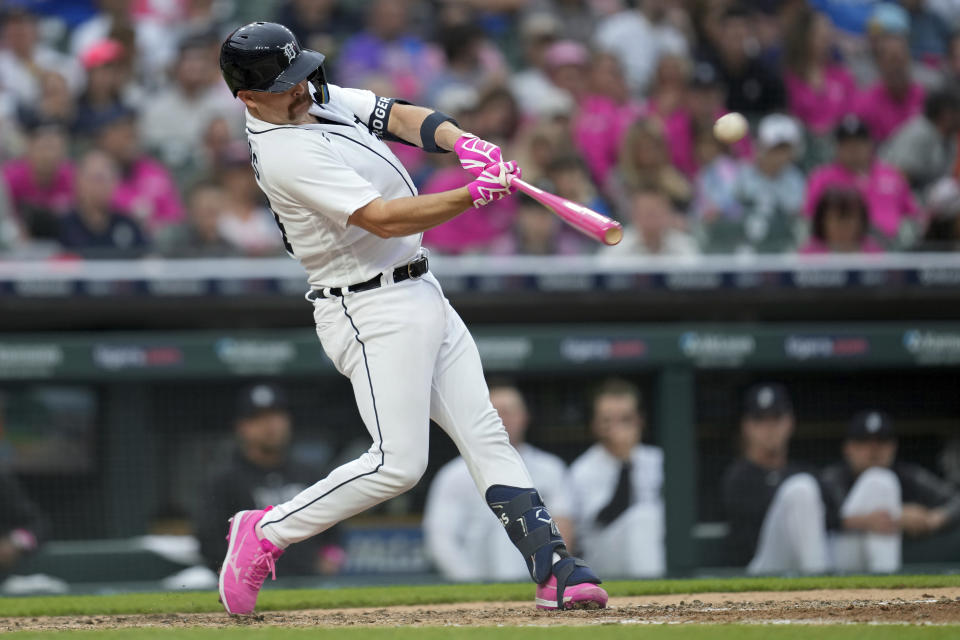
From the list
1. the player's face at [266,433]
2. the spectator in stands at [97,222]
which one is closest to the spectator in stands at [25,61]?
the spectator in stands at [97,222]

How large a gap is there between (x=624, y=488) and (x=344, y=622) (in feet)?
7.38

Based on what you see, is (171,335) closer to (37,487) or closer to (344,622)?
(37,487)

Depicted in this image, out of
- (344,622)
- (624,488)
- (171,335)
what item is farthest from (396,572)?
(344,622)

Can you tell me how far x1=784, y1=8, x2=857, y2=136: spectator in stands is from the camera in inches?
345

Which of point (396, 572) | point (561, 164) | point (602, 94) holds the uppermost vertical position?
point (602, 94)

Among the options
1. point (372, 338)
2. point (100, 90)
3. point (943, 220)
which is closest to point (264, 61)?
point (372, 338)

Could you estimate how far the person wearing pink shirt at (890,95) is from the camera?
8727 mm

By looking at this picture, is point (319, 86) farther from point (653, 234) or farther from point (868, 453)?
point (868, 453)

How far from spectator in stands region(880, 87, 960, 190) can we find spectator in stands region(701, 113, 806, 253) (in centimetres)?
61

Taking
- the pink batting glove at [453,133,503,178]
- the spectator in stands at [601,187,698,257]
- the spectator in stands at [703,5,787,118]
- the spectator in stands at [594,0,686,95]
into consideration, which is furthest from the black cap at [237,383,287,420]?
the spectator in stands at [703,5,787,118]

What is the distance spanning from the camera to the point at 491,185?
137 inches

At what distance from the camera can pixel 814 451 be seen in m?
6.09

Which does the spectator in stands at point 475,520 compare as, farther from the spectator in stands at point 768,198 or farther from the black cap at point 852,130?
the black cap at point 852,130

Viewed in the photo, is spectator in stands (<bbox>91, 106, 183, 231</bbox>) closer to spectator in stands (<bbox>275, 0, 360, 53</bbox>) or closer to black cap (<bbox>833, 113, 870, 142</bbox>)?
spectator in stands (<bbox>275, 0, 360, 53</bbox>)
